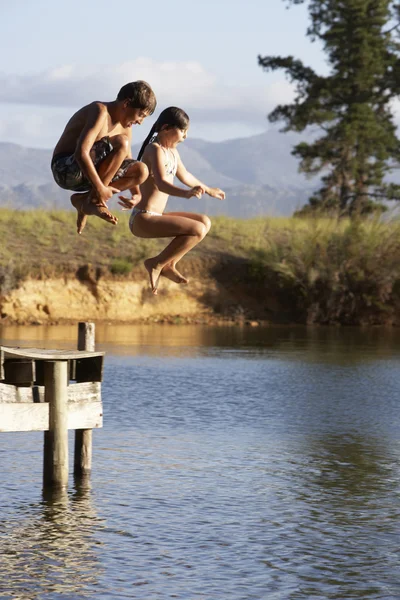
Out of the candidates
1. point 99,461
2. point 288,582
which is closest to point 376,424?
point 99,461

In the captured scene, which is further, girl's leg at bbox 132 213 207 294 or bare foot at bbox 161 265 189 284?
bare foot at bbox 161 265 189 284

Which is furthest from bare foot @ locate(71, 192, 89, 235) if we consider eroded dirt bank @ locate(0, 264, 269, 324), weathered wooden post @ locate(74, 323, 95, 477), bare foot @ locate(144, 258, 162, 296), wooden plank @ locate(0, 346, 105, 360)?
eroded dirt bank @ locate(0, 264, 269, 324)

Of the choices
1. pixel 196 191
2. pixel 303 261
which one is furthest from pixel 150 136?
pixel 303 261

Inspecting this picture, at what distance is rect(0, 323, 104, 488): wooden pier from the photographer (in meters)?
11.9

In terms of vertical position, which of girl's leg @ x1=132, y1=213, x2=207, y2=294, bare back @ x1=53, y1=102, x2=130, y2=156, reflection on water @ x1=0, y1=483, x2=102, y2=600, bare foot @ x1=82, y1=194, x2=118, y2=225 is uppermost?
bare back @ x1=53, y1=102, x2=130, y2=156

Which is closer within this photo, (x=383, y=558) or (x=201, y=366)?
(x=383, y=558)

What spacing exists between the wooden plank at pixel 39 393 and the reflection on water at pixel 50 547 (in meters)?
1.05

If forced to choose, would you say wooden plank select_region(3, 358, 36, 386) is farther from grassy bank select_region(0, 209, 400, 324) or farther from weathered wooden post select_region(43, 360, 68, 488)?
grassy bank select_region(0, 209, 400, 324)

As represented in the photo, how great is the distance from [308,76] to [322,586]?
35524 mm

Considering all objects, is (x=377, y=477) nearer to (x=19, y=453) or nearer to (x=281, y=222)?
(x=19, y=453)

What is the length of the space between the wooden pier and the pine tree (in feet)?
95.5

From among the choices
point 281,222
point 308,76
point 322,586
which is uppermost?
point 308,76

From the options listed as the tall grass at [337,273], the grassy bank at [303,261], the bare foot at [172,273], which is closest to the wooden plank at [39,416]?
the bare foot at [172,273]

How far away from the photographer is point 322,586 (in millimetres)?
9766
